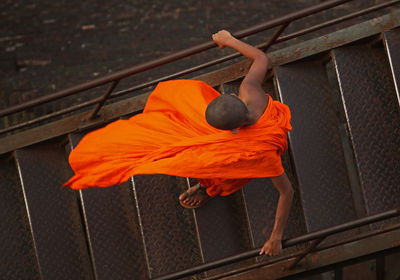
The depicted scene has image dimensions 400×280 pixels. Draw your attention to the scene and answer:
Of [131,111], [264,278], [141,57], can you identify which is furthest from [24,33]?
[264,278]

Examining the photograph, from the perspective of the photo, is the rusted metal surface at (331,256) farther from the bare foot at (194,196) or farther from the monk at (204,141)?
the bare foot at (194,196)

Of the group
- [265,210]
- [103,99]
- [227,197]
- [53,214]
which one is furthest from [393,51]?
[53,214]

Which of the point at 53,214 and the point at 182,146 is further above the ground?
the point at 182,146

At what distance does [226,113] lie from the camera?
3.64 m

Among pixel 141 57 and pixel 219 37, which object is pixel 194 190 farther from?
pixel 141 57

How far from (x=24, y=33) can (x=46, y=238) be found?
8.32 feet

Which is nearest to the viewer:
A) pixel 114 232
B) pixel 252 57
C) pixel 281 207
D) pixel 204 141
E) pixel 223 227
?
pixel 204 141

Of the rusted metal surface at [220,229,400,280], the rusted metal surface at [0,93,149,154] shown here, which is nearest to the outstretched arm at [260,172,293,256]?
the rusted metal surface at [220,229,400,280]

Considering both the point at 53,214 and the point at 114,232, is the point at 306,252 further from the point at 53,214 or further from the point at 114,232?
the point at 53,214

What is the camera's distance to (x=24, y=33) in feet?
21.5

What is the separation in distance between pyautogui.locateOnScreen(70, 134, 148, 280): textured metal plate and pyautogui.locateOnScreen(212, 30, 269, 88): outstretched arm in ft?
4.72

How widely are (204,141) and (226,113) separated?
1.38 feet

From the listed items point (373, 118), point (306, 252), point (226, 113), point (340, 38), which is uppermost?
point (340, 38)

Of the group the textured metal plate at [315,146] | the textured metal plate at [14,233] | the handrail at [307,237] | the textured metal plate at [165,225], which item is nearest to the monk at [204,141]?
the handrail at [307,237]
